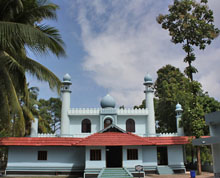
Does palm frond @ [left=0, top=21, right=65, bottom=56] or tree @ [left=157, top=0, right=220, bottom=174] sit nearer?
palm frond @ [left=0, top=21, right=65, bottom=56]

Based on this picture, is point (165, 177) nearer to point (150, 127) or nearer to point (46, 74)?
point (150, 127)

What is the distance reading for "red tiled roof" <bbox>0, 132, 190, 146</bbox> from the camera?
1956 centimetres

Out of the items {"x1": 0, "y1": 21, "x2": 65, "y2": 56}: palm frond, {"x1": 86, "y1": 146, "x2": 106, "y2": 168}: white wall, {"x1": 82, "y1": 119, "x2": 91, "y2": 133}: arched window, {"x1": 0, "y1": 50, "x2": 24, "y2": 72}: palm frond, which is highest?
{"x1": 0, "y1": 21, "x2": 65, "y2": 56}: palm frond

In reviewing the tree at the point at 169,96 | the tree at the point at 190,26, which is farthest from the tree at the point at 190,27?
the tree at the point at 169,96

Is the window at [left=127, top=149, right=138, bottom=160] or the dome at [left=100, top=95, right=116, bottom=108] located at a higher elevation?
the dome at [left=100, top=95, right=116, bottom=108]

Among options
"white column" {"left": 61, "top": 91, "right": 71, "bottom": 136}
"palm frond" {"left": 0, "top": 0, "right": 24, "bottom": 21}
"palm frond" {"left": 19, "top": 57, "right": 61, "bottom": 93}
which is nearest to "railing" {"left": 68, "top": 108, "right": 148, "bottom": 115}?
"white column" {"left": 61, "top": 91, "right": 71, "bottom": 136}

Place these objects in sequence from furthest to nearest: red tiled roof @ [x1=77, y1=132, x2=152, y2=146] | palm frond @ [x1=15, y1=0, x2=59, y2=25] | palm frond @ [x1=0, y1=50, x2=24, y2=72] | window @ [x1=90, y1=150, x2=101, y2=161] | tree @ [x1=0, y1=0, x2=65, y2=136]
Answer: window @ [x1=90, y1=150, x2=101, y2=161] < red tiled roof @ [x1=77, y1=132, x2=152, y2=146] < palm frond @ [x1=15, y1=0, x2=59, y2=25] < palm frond @ [x1=0, y1=50, x2=24, y2=72] < tree @ [x1=0, y1=0, x2=65, y2=136]

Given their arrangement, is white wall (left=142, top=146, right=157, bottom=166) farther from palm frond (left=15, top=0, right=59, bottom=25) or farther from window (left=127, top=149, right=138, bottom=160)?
palm frond (left=15, top=0, right=59, bottom=25)

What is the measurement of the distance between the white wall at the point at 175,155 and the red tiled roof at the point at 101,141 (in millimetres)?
1187

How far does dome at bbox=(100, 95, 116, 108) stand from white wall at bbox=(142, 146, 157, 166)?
7.27m

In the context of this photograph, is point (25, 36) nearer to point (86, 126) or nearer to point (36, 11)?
point (36, 11)

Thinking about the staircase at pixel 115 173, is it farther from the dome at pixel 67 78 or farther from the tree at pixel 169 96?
the tree at pixel 169 96

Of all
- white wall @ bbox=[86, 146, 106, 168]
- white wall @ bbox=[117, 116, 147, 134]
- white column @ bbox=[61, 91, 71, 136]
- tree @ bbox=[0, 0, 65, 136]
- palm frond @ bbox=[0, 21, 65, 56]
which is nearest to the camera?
palm frond @ bbox=[0, 21, 65, 56]

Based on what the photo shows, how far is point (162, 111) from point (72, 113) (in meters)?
15.8
